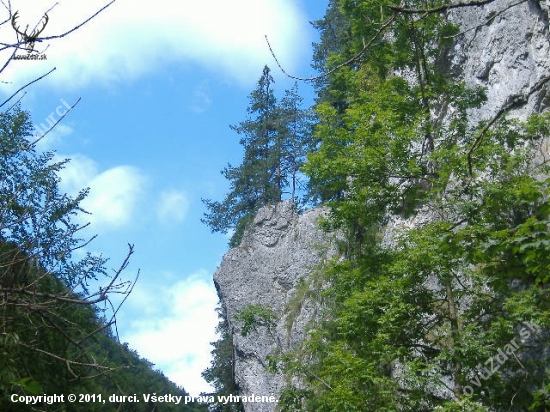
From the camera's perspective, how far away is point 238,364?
22.8 metres

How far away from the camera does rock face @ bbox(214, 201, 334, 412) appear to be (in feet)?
69.7

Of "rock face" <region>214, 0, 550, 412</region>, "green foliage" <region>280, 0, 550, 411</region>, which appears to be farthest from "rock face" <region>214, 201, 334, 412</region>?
"green foliage" <region>280, 0, 550, 411</region>

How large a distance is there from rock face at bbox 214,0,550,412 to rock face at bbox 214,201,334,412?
4 cm

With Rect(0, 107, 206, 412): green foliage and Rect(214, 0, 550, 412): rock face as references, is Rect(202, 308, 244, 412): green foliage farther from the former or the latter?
Rect(0, 107, 206, 412): green foliage

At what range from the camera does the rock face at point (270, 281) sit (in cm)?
2123

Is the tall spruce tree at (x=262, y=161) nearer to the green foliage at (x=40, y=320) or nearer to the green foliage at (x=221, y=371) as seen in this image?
the green foliage at (x=221, y=371)

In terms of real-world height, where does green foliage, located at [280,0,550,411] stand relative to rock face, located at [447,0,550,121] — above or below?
below

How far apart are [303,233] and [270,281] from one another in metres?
2.52

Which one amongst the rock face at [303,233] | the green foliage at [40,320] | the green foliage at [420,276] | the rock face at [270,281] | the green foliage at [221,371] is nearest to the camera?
the green foliage at [40,320]

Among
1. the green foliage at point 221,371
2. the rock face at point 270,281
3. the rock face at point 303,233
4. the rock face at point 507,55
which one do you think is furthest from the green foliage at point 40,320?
the green foliage at point 221,371

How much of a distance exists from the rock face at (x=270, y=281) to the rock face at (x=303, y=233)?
4 cm

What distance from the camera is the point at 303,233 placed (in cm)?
2494

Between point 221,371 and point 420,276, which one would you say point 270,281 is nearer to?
point 221,371

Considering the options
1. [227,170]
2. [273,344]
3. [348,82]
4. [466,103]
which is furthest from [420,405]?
[227,170]
